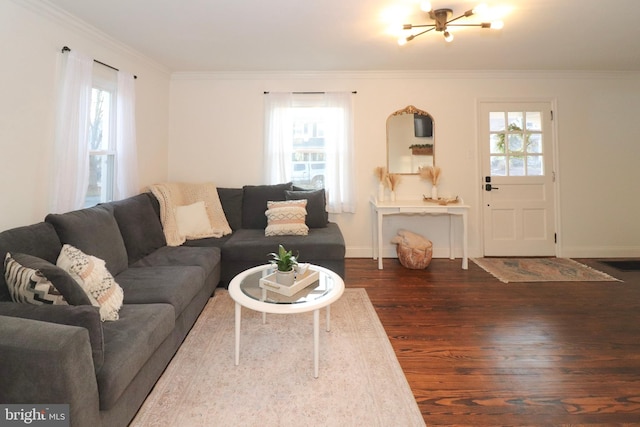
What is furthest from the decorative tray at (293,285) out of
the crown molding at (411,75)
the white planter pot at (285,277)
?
the crown molding at (411,75)

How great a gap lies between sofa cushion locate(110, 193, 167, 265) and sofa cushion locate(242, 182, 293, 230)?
0.99 m

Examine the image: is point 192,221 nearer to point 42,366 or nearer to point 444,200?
point 42,366

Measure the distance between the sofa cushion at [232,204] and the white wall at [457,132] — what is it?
0.38 m

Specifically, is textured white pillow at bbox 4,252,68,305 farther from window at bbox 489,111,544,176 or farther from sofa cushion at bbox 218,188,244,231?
window at bbox 489,111,544,176

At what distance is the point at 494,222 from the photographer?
4211 millimetres

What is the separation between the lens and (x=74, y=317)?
1183mm

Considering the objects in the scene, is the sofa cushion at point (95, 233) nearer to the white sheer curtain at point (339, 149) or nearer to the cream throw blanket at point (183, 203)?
the cream throw blanket at point (183, 203)

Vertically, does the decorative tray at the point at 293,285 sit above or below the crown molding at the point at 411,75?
below

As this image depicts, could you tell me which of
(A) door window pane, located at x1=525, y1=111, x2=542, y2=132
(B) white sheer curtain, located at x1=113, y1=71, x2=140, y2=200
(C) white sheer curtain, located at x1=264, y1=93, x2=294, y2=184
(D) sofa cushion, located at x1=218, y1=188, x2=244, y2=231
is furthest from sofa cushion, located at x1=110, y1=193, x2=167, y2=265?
(A) door window pane, located at x1=525, y1=111, x2=542, y2=132

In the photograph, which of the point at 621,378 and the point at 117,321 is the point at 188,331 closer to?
the point at 117,321

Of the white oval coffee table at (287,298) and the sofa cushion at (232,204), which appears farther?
the sofa cushion at (232,204)

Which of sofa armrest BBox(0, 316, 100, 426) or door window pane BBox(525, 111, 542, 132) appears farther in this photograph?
door window pane BBox(525, 111, 542, 132)

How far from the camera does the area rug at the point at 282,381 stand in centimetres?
147

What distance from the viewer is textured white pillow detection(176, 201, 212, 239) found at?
10.7 ft
